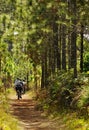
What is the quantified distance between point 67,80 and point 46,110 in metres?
1.98

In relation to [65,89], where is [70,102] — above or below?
below

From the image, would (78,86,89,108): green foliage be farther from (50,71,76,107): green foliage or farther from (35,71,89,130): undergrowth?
(50,71,76,107): green foliage

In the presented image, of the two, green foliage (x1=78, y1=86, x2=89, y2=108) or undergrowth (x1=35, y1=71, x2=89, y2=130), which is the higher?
green foliage (x1=78, y1=86, x2=89, y2=108)

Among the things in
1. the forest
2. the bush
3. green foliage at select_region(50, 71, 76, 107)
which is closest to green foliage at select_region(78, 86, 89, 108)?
the forest

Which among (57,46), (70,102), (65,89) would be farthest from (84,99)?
(57,46)

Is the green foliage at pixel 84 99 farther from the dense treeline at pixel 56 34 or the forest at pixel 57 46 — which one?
the dense treeline at pixel 56 34

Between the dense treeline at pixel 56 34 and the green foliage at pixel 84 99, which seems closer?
the green foliage at pixel 84 99

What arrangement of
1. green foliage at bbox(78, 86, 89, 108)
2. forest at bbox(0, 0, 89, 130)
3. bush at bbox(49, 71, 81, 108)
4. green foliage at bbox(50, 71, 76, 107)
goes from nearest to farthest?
1. green foliage at bbox(78, 86, 89, 108)
2. forest at bbox(0, 0, 89, 130)
3. bush at bbox(49, 71, 81, 108)
4. green foliage at bbox(50, 71, 76, 107)

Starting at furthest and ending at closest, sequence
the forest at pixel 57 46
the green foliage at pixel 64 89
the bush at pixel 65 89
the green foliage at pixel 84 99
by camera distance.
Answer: the green foliage at pixel 64 89
the bush at pixel 65 89
the forest at pixel 57 46
the green foliage at pixel 84 99

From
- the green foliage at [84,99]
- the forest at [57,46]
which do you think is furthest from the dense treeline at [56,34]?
the green foliage at [84,99]

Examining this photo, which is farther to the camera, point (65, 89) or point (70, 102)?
A: point (65, 89)

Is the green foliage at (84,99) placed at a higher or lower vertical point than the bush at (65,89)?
higher

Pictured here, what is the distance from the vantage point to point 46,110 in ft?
69.3

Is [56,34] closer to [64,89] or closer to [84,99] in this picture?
[64,89]
